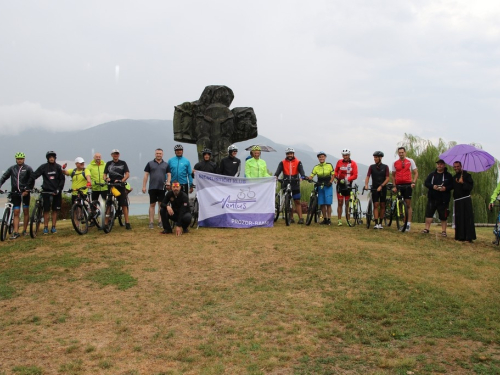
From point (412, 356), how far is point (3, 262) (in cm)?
683

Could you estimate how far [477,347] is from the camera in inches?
176

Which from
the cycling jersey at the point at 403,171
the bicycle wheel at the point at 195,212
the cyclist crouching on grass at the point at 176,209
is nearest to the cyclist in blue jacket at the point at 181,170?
the bicycle wheel at the point at 195,212

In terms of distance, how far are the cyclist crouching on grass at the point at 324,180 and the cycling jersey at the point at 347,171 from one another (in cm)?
18

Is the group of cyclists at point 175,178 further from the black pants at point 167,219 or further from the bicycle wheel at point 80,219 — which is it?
the bicycle wheel at point 80,219

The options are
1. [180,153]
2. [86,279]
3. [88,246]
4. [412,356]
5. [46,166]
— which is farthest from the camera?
[180,153]

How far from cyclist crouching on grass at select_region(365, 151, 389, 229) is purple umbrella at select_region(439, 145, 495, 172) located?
55.7 inches

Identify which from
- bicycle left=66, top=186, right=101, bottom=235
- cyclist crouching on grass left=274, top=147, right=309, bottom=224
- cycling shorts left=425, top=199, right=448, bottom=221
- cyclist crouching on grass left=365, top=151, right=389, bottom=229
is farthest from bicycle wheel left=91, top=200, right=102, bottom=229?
cycling shorts left=425, top=199, right=448, bottom=221

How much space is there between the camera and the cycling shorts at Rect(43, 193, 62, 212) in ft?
32.9

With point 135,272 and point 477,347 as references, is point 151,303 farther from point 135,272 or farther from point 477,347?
point 477,347

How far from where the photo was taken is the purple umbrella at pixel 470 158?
377 inches

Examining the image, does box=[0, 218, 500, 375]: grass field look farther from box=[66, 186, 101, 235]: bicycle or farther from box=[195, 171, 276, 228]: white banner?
box=[195, 171, 276, 228]: white banner

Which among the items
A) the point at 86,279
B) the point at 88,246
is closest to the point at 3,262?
the point at 88,246

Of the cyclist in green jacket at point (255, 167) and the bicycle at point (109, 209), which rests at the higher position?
the cyclist in green jacket at point (255, 167)

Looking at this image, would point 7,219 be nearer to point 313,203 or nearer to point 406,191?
point 313,203
